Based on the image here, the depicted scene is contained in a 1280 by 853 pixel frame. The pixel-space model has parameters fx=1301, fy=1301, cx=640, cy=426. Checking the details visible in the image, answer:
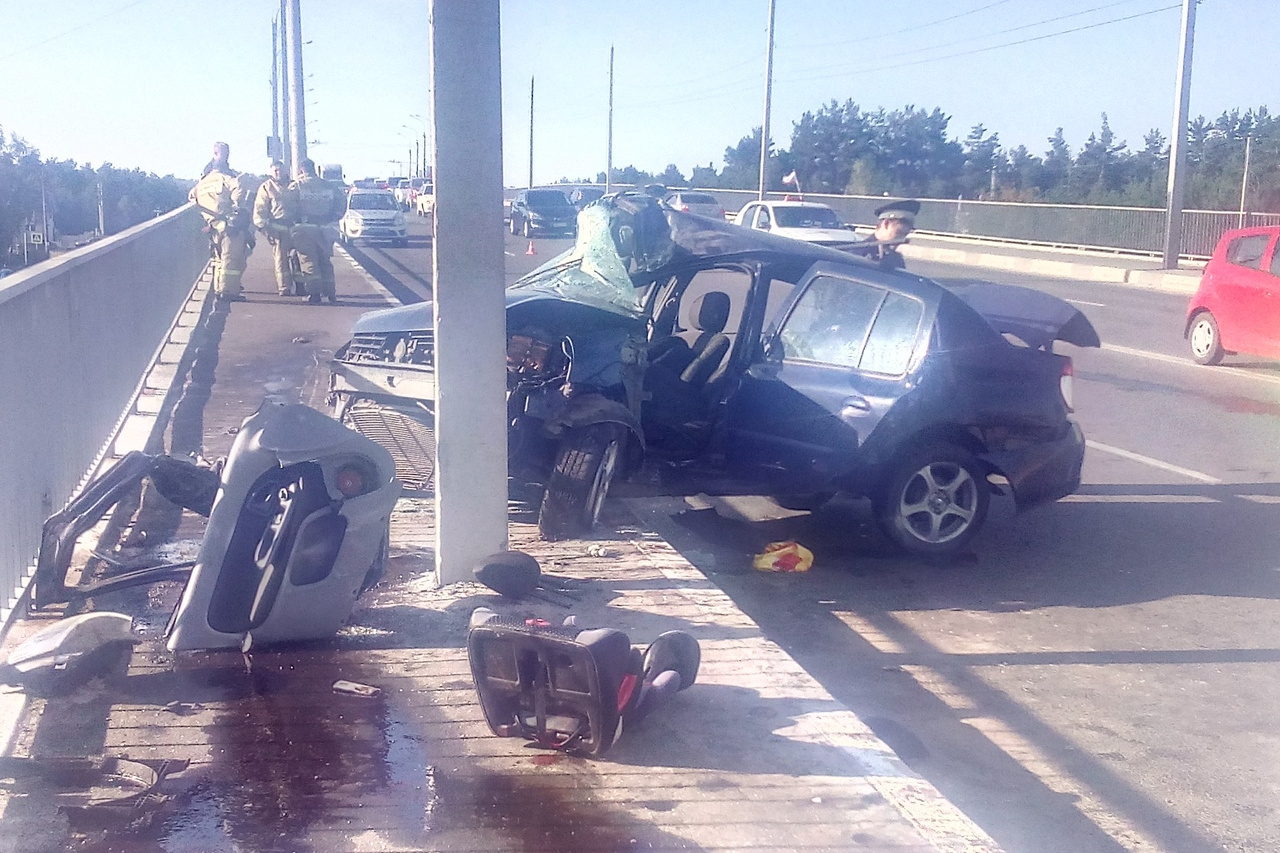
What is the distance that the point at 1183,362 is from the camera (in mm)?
15711

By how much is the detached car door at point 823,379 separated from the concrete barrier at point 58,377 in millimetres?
3454

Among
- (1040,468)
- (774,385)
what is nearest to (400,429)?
(774,385)

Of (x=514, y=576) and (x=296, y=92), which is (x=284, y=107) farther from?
(x=514, y=576)

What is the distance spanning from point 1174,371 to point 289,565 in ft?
42.0

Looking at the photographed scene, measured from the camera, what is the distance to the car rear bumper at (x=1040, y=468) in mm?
7109

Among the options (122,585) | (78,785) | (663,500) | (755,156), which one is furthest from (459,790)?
(755,156)

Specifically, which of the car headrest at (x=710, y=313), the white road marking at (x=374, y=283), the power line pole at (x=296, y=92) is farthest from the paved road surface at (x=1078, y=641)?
the power line pole at (x=296, y=92)

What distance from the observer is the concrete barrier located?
5258mm

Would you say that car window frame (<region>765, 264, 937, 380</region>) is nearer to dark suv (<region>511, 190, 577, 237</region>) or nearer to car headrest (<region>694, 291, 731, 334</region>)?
car headrest (<region>694, 291, 731, 334</region>)

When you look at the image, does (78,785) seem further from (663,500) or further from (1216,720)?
(663,500)

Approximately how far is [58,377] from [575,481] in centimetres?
263

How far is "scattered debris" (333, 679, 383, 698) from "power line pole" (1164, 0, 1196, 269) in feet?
94.6

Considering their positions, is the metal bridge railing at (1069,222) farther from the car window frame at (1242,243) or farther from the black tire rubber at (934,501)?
the black tire rubber at (934,501)

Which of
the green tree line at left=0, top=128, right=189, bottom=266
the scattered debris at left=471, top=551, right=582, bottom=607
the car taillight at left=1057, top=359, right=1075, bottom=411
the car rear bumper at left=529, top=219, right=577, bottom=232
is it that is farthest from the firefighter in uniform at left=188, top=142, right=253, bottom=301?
the car rear bumper at left=529, top=219, right=577, bottom=232
